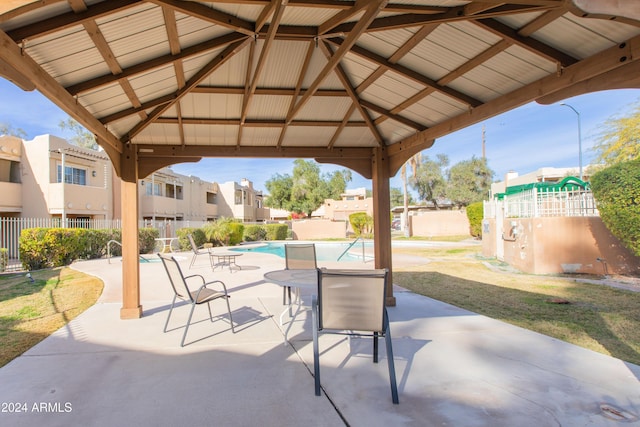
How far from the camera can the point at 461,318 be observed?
5.22 m

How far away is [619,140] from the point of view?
50.0 feet

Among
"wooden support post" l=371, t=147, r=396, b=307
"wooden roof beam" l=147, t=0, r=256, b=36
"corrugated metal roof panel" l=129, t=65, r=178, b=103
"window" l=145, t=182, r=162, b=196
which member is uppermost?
"window" l=145, t=182, r=162, b=196

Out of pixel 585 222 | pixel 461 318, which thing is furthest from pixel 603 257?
pixel 461 318

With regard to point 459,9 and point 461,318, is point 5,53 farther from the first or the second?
point 461,318

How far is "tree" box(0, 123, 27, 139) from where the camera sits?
32.9 metres

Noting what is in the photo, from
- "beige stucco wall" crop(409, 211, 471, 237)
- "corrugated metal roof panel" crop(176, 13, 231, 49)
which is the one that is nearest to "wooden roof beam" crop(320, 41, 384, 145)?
"corrugated metal roof panel" crop(176, 13, 231, 49)

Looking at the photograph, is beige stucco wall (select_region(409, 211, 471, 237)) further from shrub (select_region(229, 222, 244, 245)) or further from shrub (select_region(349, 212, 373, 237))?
shrub (select_region(229, 222, 244, 245))

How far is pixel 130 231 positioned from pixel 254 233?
65.6 feet

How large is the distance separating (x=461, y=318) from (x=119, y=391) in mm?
4351

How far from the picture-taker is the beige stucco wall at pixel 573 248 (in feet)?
29.8

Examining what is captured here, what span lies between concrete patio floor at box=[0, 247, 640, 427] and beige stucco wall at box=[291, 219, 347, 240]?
25.7 m

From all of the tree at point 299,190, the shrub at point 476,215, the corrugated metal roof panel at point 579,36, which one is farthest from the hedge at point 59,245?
the tree at point 299,190

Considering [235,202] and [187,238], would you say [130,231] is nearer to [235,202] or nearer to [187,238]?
[187,238]

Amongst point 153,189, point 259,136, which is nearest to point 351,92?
point 259,136
